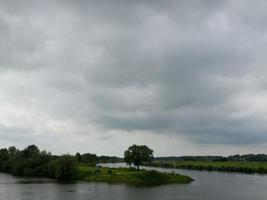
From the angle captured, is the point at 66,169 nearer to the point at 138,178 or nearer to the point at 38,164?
the point at 38,164

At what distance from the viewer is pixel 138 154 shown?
131m

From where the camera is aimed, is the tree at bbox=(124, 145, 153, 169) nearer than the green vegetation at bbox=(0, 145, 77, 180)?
No

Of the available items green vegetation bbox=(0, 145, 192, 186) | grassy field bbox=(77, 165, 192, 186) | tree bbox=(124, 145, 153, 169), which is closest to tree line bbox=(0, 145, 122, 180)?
green vegetation bbox=(0, 145, 192, 186)

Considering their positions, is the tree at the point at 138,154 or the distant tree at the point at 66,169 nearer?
the distant tree at the point at 66,169

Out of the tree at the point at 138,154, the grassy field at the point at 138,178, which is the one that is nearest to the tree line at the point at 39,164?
the grassy field at the point at 138,178

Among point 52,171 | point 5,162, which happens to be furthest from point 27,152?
point 52,171

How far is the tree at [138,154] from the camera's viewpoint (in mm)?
131125

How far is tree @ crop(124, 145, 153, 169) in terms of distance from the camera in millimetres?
131125

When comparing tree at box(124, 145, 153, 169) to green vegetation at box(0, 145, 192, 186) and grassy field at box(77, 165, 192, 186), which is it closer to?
green vegetation at box(0, 145, 192, 186)

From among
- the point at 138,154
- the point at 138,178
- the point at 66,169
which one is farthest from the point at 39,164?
the point at 138,178

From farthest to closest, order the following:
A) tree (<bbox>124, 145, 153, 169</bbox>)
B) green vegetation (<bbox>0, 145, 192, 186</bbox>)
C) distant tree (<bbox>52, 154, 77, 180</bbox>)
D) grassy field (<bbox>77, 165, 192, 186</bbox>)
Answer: tree (<bbox>124, 145, 153, 169</bbox>) → distant tree (<bbox>52, 154, 77, 180</bbox>) → green vegetation (<bbox>0, 145, 192, 186</bbox>) → grassy field (<bbox>77, 165, 192, 186</bbox>)

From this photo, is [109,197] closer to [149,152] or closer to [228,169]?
[149,152]

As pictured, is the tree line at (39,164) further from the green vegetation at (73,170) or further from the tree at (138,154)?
the tree at (138,154)

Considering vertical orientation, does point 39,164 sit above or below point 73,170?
above
